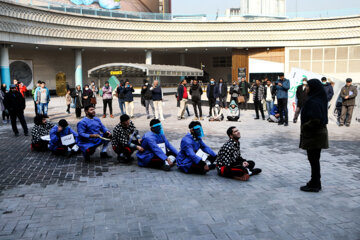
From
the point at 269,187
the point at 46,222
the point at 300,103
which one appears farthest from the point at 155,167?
Answer: the point at 300,103

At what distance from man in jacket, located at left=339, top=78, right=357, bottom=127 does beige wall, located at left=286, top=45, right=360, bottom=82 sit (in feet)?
88.4

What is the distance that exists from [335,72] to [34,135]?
35520mm

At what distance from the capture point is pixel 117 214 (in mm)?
4438

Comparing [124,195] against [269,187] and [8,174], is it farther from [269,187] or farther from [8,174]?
[8,174]

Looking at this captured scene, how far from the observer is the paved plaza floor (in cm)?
394

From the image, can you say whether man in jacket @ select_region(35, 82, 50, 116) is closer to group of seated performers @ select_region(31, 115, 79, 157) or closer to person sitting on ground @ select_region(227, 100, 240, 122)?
group of seated performers @ select_region(31, 115, 79, 157)

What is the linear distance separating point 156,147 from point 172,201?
6.02 ft

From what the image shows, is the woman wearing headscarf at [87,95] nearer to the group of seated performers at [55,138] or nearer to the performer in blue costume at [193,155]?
the group of seated performers at [55,138]

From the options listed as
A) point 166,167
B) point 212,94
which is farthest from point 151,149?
point 212,94

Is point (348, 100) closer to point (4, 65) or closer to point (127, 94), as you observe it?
point (127, 94)

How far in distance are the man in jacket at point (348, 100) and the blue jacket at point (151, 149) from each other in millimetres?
8005

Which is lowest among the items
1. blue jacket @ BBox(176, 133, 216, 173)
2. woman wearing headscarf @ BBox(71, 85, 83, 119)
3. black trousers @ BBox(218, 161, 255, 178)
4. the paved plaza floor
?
the paved plaza floor

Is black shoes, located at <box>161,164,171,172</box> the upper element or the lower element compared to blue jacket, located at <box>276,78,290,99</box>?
lower

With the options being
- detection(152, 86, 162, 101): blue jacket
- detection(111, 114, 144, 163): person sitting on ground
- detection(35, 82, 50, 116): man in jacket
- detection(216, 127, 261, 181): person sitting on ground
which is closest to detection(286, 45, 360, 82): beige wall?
detection(152, 86, 162, 101): blue jacket
